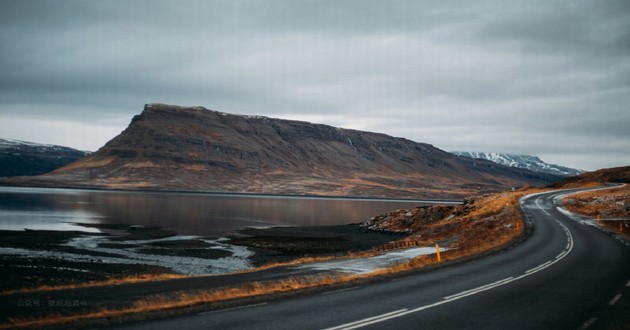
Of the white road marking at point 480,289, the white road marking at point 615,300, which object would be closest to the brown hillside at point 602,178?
the white road marking at point 480,289

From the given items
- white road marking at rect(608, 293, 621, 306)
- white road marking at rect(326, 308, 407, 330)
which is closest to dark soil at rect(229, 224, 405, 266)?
white road marking at rect(326, 308, 407, 330)

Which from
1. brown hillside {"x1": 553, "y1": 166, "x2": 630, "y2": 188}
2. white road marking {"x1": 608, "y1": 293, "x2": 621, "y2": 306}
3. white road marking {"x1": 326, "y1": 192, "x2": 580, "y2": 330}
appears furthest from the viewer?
brown hillside {"x1": 553, "y1": 166, "x2": 630, "y2": 188}

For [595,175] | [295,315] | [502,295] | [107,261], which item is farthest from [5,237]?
[595,175]

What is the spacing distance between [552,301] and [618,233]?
32076mm

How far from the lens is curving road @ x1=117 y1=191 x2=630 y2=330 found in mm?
13102

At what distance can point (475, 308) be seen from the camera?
1490 cm

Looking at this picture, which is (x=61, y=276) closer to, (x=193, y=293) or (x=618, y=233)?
(x=193, y=293)

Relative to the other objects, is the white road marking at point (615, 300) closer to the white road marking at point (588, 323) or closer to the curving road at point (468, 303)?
the curving road at point (468, 303)

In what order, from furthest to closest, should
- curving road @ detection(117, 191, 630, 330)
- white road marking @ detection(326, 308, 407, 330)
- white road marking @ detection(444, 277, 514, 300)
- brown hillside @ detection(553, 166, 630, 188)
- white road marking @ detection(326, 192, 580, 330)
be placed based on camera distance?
1. brown hillside @ detection(553, 166, 630, 188)
2. white road marking @ detection(444, 277, 514, 300)
3. curving road @ detection(117, 191, 630, 330)
4. white road marking @ detection(326, 192, 580, 330)
5. white road marking @ detection(326, 308, 407, 330)

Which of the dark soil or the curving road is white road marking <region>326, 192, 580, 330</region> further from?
the dark soil

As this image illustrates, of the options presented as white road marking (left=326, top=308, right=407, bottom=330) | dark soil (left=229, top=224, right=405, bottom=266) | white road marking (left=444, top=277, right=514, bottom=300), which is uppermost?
white road marking (left=326, top=308, right=407, bottom=330)

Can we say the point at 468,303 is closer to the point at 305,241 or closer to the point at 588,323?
the point at 588,323

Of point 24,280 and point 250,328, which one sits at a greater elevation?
point 250,328

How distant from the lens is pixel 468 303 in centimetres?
1561
